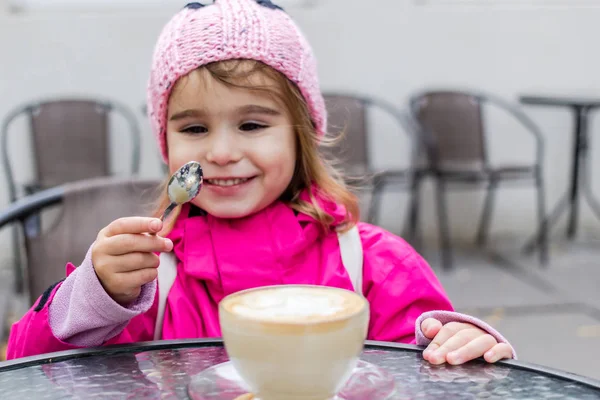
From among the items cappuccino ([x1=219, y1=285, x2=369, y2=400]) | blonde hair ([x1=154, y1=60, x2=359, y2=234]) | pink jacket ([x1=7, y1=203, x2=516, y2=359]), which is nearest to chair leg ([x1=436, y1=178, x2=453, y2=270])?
blonde hair ([x1=154, y1=60, x2=359, y2=234])

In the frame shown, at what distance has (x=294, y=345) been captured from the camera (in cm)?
46

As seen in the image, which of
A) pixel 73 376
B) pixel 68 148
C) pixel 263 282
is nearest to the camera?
pixel 73 376

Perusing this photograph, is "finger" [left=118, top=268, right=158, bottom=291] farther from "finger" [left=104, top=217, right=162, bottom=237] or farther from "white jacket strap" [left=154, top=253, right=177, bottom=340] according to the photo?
"white jacket strap" [left=154, top=253, right=177, bottom=340]

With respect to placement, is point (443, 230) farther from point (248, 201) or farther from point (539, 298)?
point (248, 201)

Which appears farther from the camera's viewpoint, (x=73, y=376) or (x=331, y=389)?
(x=73, y=376)

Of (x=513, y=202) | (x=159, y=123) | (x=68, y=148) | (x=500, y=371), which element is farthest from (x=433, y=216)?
(x=500, y=371)

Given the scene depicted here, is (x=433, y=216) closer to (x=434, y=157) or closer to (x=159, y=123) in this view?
(x=434, y=157)

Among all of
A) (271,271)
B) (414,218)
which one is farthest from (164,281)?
(414,218)

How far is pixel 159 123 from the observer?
1075mm

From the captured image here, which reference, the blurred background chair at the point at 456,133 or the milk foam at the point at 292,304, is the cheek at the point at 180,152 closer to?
the milk foam at the point at 292,304

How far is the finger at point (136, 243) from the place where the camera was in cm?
70

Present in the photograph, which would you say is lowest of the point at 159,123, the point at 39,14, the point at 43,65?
the point at 159,123

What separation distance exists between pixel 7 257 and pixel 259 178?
2.40 m

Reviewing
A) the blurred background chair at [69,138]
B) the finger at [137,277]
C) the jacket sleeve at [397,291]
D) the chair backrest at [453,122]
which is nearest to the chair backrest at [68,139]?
the blurred background chair at [69,138]
